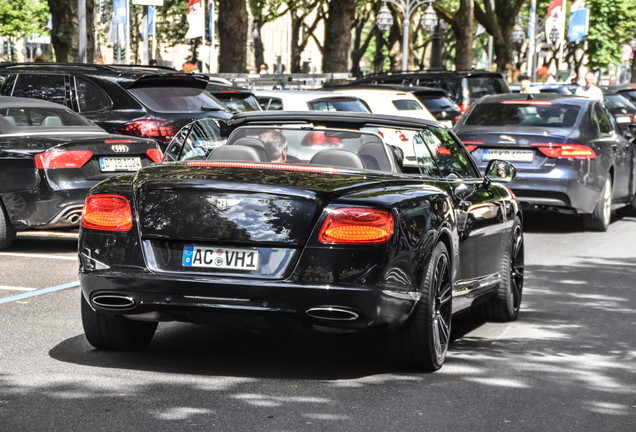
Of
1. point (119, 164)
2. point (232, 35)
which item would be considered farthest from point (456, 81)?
point (119, 164)

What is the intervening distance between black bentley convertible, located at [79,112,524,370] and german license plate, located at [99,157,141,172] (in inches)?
194

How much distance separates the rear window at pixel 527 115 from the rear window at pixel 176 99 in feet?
10.1

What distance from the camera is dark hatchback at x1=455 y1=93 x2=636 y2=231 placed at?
1430cm

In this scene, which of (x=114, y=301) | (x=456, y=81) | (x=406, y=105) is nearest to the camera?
(x=114, y=301)

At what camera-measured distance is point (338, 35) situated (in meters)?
35.6

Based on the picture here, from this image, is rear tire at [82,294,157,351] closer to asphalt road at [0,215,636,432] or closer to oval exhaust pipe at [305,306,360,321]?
asphalt road at [0,215,636,432]

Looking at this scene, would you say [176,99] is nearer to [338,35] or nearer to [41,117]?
[41,117]

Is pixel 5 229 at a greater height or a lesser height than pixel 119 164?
lesser

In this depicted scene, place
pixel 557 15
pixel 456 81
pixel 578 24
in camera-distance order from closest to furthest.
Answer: pixel 456 81, pixel 557 15, pixel 578 24

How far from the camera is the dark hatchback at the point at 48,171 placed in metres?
11.4

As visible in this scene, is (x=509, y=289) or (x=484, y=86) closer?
(x=509, y=289)

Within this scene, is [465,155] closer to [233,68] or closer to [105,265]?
[105,265]

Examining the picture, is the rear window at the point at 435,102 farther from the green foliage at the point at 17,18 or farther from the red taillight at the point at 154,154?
the green foliage at the point at 17,18

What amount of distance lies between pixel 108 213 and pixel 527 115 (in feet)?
30.4
